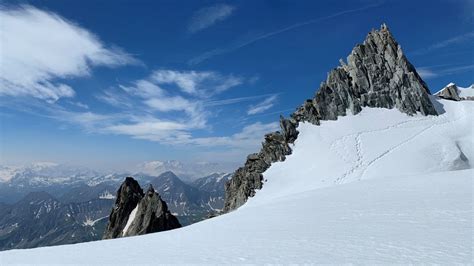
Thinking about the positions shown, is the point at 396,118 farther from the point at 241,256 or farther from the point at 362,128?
the point at 241,256

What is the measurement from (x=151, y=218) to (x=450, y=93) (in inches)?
3044

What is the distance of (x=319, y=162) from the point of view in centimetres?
6250

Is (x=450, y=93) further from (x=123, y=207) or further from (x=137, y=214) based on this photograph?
(x=123, y=207)

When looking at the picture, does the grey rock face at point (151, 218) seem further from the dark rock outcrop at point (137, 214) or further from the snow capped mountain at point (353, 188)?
the snow capped mountain at point (353, 188)

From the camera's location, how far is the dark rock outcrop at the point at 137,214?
262 feet

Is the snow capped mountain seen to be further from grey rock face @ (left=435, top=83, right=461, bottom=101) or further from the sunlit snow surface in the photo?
grey rock face @ (left=435, top=83, right=461, bottom=101)

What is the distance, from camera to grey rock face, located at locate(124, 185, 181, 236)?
78.8m

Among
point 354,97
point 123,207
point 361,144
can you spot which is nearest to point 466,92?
point 354,97

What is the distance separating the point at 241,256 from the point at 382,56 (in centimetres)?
8437

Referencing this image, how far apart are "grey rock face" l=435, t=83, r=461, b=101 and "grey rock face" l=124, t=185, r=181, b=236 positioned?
70499 millimetres

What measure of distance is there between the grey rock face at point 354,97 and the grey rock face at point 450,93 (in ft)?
25.9

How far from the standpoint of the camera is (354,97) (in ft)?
257

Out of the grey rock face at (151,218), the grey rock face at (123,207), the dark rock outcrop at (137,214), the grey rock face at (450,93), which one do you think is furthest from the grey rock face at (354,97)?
the grey rock face at (123,207)

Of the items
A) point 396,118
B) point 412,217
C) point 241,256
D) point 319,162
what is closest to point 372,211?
point 412,217
